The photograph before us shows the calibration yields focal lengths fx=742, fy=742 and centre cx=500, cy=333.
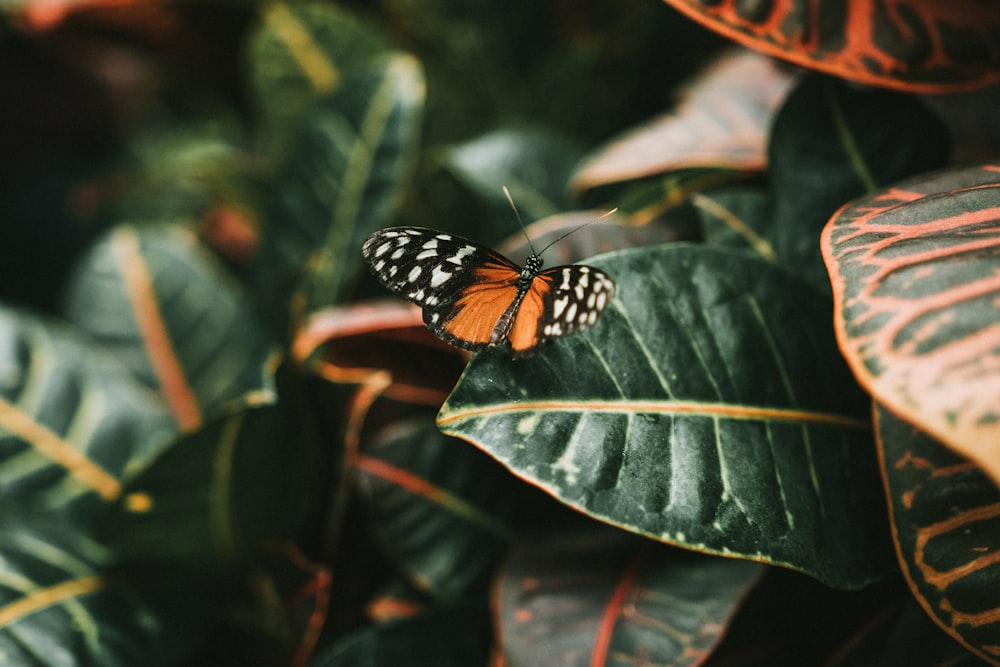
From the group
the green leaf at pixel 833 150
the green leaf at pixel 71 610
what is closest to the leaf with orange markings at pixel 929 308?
the green leaf at pixel 833 150

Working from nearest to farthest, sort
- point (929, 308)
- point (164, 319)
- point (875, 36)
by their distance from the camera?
point (929, 308), point (875, 36), point (164, 319)

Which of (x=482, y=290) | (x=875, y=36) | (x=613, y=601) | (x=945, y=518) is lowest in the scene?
(x=613, y=601)

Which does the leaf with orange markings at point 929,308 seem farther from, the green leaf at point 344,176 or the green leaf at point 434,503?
the green leaf at point 344,176

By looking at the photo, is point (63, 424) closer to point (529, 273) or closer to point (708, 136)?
point (529, 273)

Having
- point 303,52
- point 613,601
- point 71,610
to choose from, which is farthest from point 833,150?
point 71,610

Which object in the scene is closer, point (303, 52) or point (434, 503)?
point (434, 503)

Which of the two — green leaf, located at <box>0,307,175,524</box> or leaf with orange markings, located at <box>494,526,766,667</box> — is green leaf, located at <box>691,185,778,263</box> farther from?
green leaf, located at <box>0,307,175,524</box>

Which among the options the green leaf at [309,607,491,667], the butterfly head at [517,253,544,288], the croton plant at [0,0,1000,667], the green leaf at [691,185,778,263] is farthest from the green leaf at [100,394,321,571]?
the green leaf at [691,185,778,263]
